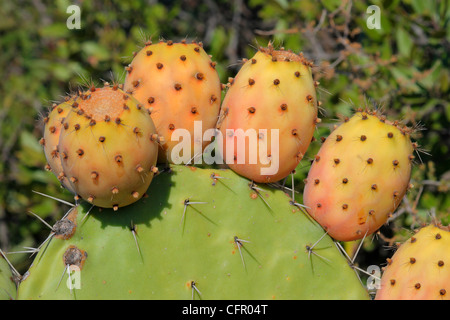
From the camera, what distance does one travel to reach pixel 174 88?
1455 millimetres

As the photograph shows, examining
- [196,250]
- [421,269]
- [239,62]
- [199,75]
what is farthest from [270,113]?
[239,62]

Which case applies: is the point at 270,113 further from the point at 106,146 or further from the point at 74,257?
the point at 74,257

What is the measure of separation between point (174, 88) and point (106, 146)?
0.30 m

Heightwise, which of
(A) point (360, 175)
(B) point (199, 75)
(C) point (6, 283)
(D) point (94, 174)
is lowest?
(C) point (6, 283)

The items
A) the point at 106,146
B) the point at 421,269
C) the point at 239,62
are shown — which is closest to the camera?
the point at 106,146

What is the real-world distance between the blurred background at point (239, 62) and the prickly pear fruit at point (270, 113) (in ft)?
1.82

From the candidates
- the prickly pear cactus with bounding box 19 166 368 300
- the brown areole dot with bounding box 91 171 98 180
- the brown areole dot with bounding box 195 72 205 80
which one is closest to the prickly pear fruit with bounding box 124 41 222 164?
the brown areole dot with bounding box 195 72 205 80

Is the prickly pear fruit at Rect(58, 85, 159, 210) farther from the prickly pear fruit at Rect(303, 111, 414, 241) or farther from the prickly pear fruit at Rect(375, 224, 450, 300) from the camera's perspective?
the prickly pear fruit at Rect(375, 224, 450, 300)

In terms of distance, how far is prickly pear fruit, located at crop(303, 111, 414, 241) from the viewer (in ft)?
4.64

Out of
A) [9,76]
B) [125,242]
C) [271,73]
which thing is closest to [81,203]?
[125,242]

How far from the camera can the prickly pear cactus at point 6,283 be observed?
4.42 ft

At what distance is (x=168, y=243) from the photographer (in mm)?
1396

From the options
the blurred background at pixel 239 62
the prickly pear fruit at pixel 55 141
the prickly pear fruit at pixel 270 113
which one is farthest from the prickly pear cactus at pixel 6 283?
the blurred background at pixel 239 62

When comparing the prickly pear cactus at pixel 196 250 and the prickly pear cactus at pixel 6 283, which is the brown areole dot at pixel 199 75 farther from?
the prickly pear cactus at pixel 6 283
